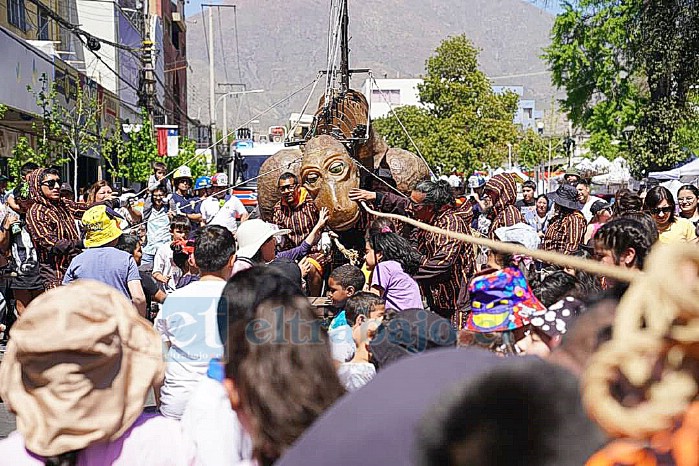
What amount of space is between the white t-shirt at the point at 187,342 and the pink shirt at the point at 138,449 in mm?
1421

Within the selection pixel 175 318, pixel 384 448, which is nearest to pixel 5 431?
pixel 175 318

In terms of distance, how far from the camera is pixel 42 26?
96.4 ft

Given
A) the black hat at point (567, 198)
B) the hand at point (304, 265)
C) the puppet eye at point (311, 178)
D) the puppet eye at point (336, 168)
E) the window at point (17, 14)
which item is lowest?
the hand at point (304, 265)

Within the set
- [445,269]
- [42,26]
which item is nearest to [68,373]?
[445,269]

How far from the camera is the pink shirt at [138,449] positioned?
2.47 meters

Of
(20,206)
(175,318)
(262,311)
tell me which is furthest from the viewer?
(20,206)

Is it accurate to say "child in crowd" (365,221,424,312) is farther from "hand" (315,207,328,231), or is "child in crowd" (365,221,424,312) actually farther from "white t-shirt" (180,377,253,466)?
"white t-shirt" (180,377,253,466)

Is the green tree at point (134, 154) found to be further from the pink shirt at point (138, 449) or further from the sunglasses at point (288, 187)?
the pink shirt at point (138, 449)

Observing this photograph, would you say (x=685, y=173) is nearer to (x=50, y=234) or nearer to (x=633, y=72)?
(x=633, y=72)

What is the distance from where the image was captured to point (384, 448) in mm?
1248

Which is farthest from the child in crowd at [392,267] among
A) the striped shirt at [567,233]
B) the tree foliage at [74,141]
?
the tree foliage at [74,141]

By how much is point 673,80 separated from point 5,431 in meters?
17.8

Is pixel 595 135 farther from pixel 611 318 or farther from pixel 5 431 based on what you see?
pixel 611 318

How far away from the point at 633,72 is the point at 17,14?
58.7 ft
